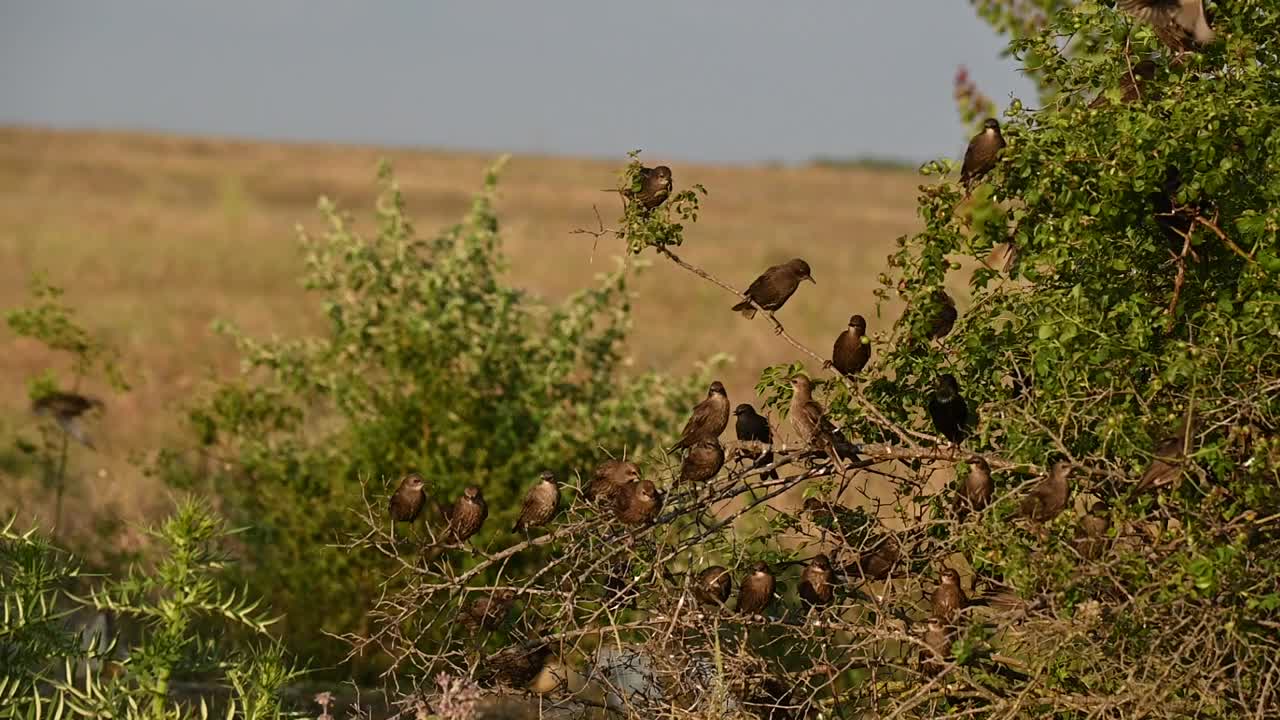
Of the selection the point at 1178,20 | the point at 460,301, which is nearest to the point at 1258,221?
the point at 1178,20

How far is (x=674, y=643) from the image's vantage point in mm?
5352

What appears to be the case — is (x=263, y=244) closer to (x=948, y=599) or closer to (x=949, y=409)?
(x=949, y=409)

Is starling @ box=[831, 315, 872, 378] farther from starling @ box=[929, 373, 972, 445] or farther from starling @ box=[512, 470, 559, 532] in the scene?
starling @ box=[512, 470, 559, 532]

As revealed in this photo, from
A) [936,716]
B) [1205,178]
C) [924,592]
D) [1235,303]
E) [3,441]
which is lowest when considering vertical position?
[3,441]

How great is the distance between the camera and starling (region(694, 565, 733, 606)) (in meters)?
5.24

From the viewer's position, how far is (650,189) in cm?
527

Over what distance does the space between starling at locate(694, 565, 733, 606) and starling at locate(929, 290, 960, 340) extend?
106cm

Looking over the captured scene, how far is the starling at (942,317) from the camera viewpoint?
5.38 m

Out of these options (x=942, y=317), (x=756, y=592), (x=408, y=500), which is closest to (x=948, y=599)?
(x=756, y=592)

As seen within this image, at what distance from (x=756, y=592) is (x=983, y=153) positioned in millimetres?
1620

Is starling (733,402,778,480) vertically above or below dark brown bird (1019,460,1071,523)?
below

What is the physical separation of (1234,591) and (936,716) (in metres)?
1.07

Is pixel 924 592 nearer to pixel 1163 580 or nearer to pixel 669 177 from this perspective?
pixel 1163 580

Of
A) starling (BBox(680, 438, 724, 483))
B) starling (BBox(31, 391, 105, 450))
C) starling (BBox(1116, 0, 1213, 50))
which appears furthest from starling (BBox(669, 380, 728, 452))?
starling (BBox(31, 391, 105, 450))
